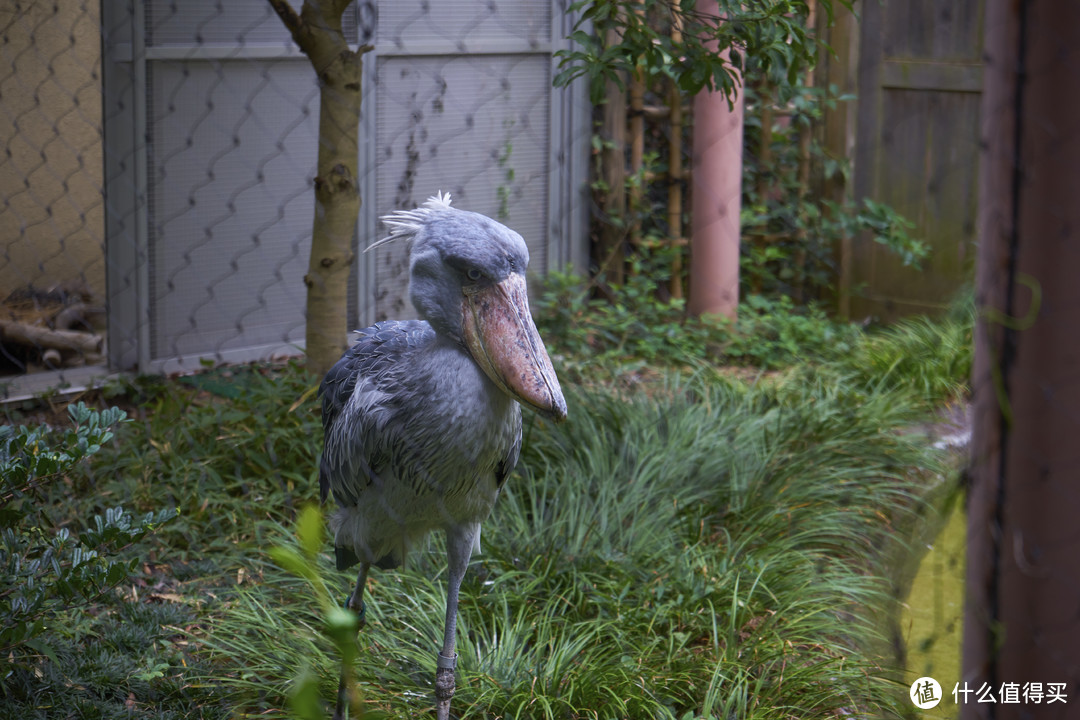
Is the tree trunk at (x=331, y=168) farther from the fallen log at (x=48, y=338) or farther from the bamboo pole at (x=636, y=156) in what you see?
the bamboo pole at (x=636, y=156)

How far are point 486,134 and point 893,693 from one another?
3154 millimetres

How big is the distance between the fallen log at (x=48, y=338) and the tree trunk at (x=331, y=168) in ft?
3.62

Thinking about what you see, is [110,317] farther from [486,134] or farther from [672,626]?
[672,626]

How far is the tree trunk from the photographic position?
9.16 ft

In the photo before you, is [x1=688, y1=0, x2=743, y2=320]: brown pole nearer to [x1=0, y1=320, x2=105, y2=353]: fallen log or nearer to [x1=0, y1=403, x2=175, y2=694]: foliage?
[x1=0, y1=320, x2=105, y2=353]: fallen log

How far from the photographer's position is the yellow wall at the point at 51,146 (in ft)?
11.5

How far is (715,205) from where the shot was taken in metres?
4.32

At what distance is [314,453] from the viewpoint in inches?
112

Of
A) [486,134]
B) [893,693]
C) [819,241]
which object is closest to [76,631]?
[893,693]

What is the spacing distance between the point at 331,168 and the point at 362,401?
4.33 ft

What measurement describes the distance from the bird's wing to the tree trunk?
1.03 metres

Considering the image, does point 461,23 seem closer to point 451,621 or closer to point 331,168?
point 331,168

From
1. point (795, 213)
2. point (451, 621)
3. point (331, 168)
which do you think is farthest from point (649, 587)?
point (795, 213)

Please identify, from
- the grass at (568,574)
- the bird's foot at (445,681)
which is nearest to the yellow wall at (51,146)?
the grass at (568,574)
